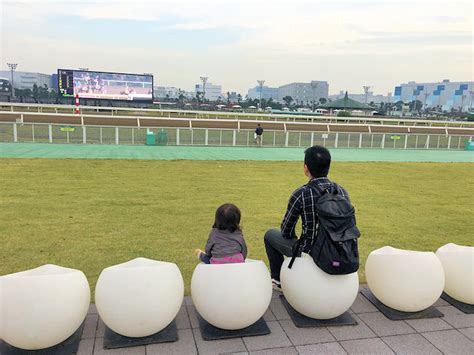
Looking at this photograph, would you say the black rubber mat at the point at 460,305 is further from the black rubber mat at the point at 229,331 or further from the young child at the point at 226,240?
the young child at the point at 226,240

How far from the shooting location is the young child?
155 inches

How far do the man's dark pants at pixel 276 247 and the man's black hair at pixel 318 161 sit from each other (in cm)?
84

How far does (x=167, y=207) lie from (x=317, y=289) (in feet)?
18.3

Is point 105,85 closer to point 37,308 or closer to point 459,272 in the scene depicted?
point 37,308

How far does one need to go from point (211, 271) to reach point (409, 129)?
2780 cm

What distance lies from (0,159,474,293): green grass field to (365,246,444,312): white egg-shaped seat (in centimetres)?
143

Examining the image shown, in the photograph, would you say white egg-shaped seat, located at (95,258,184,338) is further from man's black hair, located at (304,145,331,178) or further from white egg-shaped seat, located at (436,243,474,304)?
white egg-shaped seat, located at (436,243,474,304)

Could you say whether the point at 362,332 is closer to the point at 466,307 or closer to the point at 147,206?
the point at 466,307

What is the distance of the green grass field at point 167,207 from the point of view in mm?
6133

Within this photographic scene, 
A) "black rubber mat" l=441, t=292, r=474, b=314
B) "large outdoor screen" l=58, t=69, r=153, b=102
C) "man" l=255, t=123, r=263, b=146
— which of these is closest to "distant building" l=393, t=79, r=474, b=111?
"large outdoor screen" l=58, t=69, r=153, b=102

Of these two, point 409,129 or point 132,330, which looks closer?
point 132,330

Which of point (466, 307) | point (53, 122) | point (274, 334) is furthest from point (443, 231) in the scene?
point (53, 122)

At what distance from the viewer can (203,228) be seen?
739cm

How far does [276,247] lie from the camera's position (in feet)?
14.7
